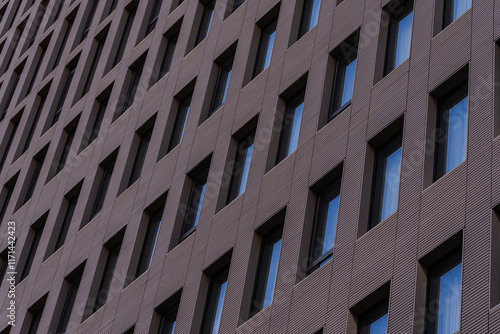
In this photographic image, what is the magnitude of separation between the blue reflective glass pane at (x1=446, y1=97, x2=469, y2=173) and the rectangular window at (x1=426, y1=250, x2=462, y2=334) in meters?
2.42

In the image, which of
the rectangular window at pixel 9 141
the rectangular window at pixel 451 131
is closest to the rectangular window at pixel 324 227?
the rectangular window at pixel 451 131

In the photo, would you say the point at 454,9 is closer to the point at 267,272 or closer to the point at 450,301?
the point at 267,272

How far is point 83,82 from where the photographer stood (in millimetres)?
45531

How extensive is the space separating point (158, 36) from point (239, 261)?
50.9 feet

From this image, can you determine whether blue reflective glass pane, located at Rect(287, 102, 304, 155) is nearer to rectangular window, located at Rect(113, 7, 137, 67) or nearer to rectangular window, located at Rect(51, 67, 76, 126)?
rectangular window, located at Rect(113, 7, 137, 67)

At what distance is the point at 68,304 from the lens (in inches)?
1401

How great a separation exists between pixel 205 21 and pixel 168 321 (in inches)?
514

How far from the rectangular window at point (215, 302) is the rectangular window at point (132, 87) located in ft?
42.8

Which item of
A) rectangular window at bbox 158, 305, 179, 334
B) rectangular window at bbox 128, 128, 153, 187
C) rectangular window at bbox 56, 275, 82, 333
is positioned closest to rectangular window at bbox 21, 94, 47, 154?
rectangular window at bbox 128, 128, 153, 187

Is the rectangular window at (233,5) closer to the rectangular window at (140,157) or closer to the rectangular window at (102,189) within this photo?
the rectangular window at (140,157)

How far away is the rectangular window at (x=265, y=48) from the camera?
108 ft

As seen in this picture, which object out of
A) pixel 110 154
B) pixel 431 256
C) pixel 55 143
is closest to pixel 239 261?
pixel 431 256

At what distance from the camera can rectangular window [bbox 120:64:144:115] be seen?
132 ft

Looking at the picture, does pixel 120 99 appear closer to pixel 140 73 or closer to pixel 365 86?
pixel 140 73
